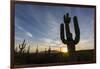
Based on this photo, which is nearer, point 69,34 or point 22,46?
point 22,46

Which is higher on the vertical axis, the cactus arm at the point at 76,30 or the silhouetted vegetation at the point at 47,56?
the cactus arm at the point at 76,30

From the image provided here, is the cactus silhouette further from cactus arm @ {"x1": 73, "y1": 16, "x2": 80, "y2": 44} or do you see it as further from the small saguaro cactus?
the small saguaro cactus

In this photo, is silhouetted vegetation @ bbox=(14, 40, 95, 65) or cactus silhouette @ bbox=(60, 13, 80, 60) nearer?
silhouetted vegetation @ bbox=(14, 40, 95, 65)

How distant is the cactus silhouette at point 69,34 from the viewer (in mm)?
2416

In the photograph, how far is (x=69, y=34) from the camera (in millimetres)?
2434

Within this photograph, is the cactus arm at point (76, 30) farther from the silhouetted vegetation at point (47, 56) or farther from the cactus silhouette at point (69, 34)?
the silhouetted vegetation at point (47, 56)

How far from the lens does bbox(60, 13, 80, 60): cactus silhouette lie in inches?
95.1

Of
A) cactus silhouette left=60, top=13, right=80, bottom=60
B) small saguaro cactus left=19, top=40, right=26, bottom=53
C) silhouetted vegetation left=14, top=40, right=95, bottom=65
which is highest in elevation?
cactus silhouette left=60, top=13, right=80, bottom=60

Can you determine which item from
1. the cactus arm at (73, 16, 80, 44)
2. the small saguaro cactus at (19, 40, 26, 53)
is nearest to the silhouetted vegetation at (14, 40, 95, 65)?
the small saguaro cactus at (19, 40, 26, 53)

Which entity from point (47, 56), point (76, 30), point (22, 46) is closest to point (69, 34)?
point (76, 30)

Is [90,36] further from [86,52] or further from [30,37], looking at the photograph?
[30,37]

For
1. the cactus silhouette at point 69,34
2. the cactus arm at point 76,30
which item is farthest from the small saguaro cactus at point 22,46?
the cactus arm at point 76,30

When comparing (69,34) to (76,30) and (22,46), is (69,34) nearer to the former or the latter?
(76,30)
